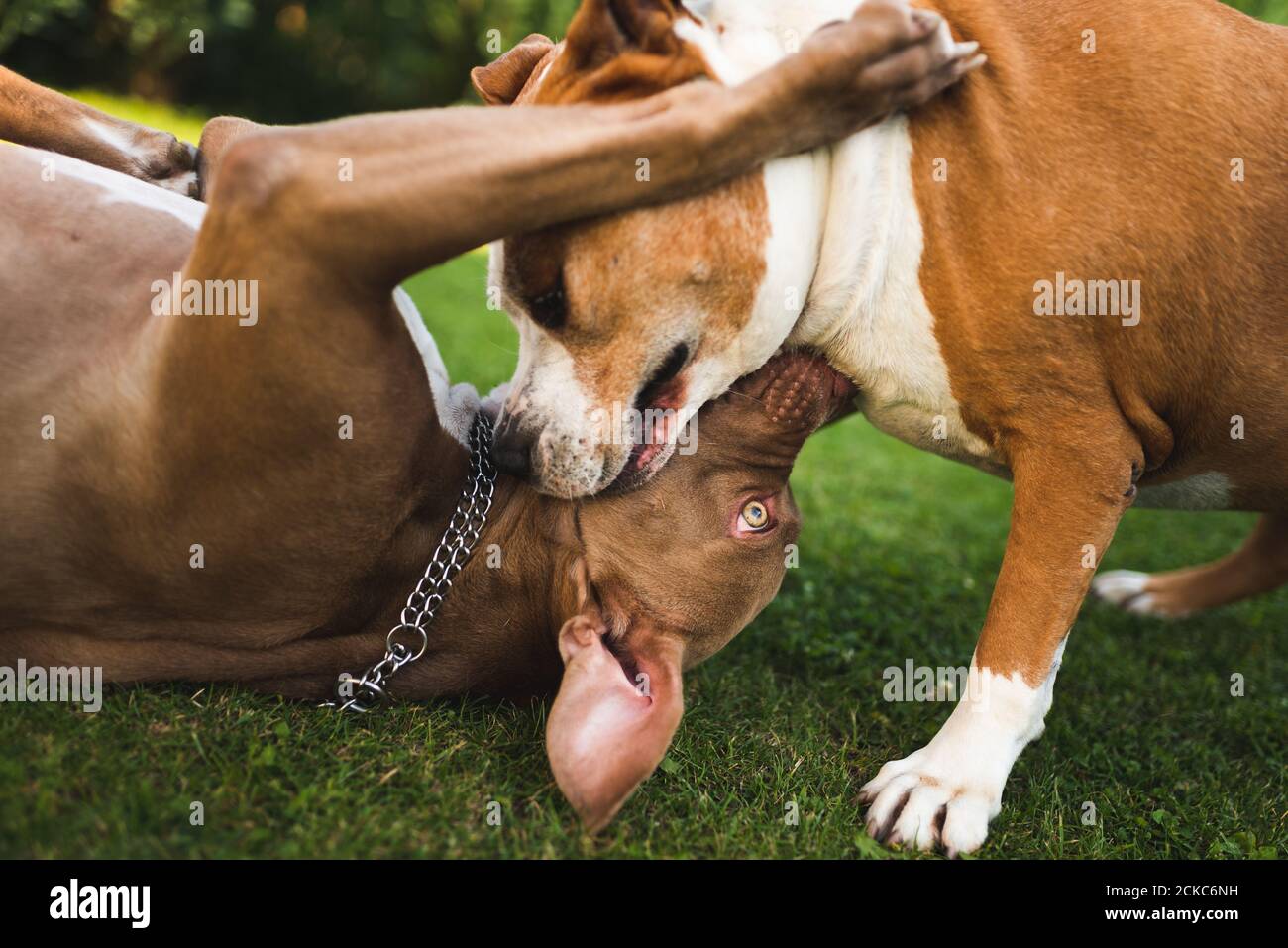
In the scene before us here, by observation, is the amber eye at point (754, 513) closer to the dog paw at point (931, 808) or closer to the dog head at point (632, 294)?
the dog head at point (632, 294)

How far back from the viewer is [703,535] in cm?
334

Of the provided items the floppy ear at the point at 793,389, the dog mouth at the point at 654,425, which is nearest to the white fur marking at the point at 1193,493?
the floppy ear at the point at 793,389

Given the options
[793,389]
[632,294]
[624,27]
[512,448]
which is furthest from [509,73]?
[793,389]

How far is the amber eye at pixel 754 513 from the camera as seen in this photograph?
134 inches

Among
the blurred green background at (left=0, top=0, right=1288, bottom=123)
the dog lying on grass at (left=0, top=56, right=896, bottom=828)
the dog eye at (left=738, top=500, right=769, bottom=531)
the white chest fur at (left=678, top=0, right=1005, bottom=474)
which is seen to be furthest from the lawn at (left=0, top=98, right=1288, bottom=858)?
the blurred green background at (left=0, top=0, right=1288, bottom=123)

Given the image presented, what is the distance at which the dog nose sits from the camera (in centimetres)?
323

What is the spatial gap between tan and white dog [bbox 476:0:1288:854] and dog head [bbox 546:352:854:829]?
0.13m

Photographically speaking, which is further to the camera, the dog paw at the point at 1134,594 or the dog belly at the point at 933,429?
the dog paw at the point at 1134,594

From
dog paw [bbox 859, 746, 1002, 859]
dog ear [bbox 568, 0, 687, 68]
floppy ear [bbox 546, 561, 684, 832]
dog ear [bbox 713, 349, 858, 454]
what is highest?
dog ear [bbox 568, 0, 687, 68]

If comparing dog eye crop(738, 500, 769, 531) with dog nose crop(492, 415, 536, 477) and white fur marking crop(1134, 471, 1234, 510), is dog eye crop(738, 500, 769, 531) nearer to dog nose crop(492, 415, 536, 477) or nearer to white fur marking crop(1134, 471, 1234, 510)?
dog nose crop(492, 415, 536, 477)

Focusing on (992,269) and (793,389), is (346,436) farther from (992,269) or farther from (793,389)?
(992,269)

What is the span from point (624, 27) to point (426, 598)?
65.4 inches
